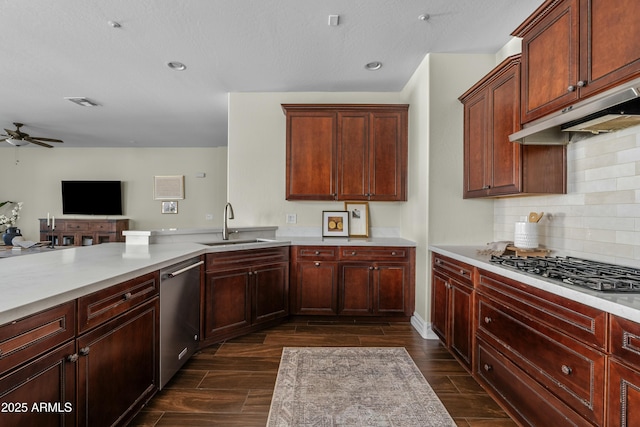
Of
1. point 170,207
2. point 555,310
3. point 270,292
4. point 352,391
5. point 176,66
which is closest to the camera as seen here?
point 555,310

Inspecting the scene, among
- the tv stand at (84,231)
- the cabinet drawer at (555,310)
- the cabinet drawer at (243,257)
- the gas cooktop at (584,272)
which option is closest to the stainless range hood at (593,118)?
the gas cooktop at (584,272)

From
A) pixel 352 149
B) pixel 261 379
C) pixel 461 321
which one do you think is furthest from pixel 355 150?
pixel 261 379

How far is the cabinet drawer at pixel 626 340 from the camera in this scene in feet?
3.60

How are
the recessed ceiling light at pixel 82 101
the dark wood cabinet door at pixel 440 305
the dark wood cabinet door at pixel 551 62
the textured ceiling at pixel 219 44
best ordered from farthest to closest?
the recessed ceiling light at pixel 82 101 < the dark wood cabinet door at pixel 440 305 < the textured ceiling at pixel 219 44 < the dark wood cabinet door at pixel 551 62

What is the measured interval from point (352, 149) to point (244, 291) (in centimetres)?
192

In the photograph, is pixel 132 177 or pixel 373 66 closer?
pixel 373 66

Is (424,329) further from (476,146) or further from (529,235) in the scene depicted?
(476,146)

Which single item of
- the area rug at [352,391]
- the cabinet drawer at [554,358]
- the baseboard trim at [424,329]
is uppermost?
the cabinet drawer at [554,358]

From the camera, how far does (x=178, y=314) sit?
92.1 inches

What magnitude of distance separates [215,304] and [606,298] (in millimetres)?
2615

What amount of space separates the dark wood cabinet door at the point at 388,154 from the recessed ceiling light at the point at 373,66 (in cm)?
51

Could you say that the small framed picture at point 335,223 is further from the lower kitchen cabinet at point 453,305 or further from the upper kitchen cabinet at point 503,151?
the upper kitchen cabinet at point 503,151

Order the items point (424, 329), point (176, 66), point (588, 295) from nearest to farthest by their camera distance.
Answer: point (588, 295), point (424, 329), point (176, 66)

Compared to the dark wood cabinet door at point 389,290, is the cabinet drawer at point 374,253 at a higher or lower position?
higher
